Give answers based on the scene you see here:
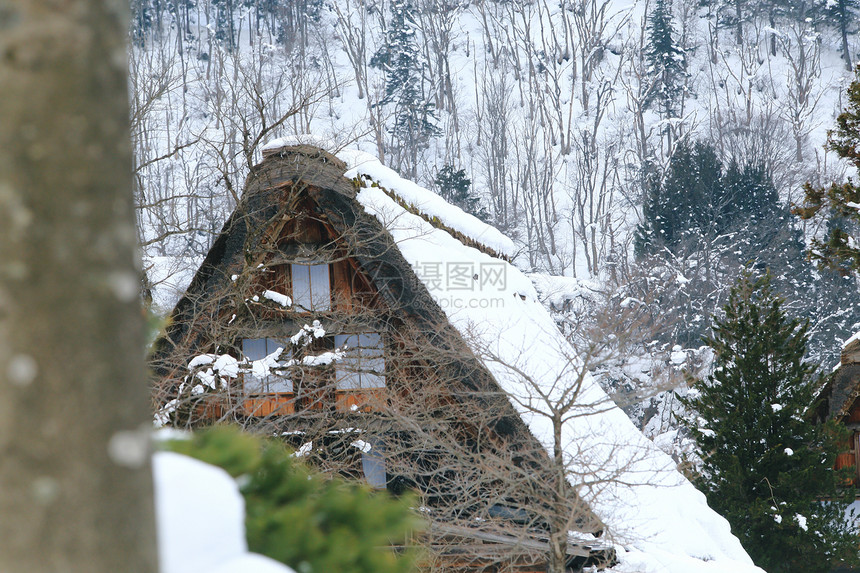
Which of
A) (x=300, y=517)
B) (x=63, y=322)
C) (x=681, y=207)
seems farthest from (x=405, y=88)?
(x=63, y=322)

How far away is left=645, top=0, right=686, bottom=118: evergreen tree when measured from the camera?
41094 mm

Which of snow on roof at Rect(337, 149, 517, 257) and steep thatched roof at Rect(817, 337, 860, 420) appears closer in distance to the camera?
snow on roof at Rect(337, 149, 517, 257)

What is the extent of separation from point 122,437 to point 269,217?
323 inches

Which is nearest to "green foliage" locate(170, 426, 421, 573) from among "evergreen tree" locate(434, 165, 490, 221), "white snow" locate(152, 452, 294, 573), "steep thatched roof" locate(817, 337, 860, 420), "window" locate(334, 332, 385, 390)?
"white snow" locate(152, 452, 294, 573)

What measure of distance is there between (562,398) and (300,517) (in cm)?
454

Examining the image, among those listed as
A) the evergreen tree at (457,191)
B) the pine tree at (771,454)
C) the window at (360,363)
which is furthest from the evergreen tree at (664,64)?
the window at (360,363)

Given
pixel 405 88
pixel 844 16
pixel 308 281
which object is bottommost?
pixel 308 281

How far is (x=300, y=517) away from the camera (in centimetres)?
170

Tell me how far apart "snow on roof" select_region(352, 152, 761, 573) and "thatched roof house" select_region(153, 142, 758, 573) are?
0.12 ft

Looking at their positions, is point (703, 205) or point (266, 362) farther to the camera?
point (703, 205)

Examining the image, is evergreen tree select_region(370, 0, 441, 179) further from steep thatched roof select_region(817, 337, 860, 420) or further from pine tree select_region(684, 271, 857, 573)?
pine tree select_region(684, 271, 857, 573)

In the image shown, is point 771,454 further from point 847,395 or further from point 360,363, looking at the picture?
point 360,363

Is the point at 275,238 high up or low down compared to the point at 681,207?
down

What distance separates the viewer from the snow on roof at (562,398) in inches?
257
